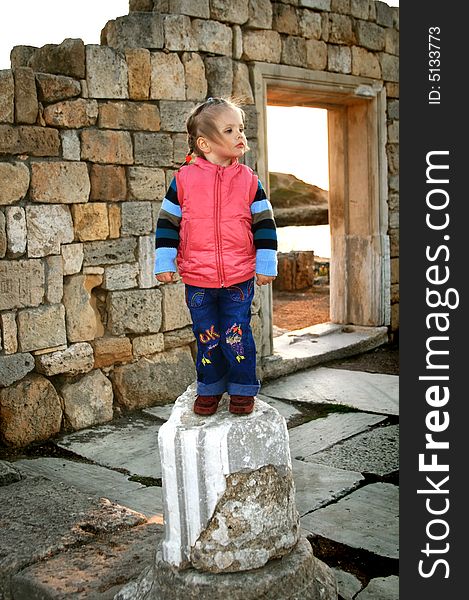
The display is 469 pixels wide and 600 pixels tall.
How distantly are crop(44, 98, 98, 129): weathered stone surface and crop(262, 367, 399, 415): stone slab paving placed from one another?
257 cm

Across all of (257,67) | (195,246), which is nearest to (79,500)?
(195,246)

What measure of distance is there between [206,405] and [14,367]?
2.53m

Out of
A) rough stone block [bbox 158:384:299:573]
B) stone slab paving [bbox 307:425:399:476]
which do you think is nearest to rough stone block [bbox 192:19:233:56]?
stone slab paving [bbox 307:425:399:476]

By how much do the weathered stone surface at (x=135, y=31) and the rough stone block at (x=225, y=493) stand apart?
12.4ft

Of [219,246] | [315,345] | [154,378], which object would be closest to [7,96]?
[154,378]

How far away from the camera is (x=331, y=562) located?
3275mm

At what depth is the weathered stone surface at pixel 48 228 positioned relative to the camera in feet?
16.1

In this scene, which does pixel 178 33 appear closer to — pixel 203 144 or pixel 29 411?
pixel 29 411

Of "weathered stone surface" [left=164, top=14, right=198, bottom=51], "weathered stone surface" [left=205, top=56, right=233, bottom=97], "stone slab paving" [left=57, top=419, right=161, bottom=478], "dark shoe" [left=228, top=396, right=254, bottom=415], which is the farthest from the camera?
"weathered stone surface" [left=205, top=56, right=233, bottom=97]

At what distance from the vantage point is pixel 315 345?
23.8ft

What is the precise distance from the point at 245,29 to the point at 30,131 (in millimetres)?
2230

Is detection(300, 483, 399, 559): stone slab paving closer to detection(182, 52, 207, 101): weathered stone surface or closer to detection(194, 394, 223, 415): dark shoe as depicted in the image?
detection(194, 394, 223, 415): dark shoe

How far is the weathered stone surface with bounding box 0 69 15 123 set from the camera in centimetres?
471

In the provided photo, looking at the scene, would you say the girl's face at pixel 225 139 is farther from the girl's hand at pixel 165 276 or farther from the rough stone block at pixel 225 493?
the rough stone block at pixel 225 493
